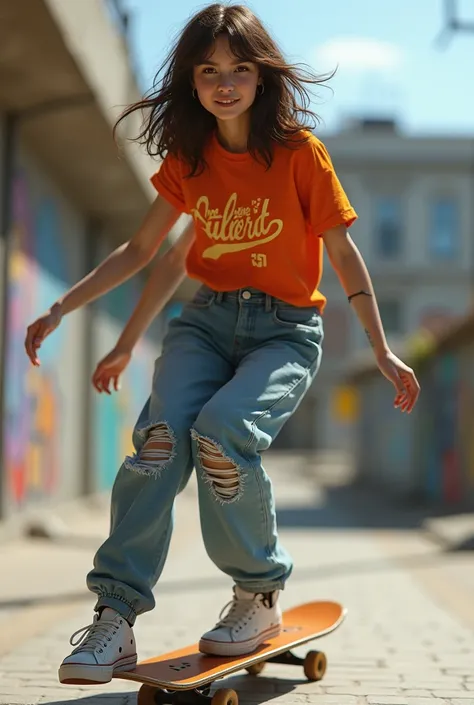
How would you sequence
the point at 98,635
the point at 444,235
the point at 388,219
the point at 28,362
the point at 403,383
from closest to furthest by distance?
the point at 98,635 < the point at 403,383 < the point at 28,362 < the point at 444,235 < the point at 388,219

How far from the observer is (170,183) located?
3674mm

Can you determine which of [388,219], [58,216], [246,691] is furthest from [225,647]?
[388,219]

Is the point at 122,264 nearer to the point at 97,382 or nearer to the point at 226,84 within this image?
the point at 97,382

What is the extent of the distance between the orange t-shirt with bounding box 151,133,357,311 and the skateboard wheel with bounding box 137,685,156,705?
49.4 inches

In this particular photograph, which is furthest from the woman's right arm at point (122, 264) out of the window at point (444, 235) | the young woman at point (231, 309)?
the window at point (444, 235)

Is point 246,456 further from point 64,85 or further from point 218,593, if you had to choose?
point 64,85

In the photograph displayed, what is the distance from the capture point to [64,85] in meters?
9.90

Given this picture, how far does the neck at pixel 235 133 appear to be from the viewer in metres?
3.54

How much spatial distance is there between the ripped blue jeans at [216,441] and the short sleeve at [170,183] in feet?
1.10

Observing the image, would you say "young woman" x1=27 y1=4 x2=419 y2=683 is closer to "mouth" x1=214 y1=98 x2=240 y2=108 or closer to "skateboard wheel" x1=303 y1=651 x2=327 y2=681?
"mouth" x1=214 y1=98 x2=240 y2=108

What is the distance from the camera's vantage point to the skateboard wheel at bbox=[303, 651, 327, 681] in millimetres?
3834

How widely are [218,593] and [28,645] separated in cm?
220

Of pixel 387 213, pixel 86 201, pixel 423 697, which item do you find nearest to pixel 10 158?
pixel 86 201

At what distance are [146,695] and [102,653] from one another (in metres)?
0.33
